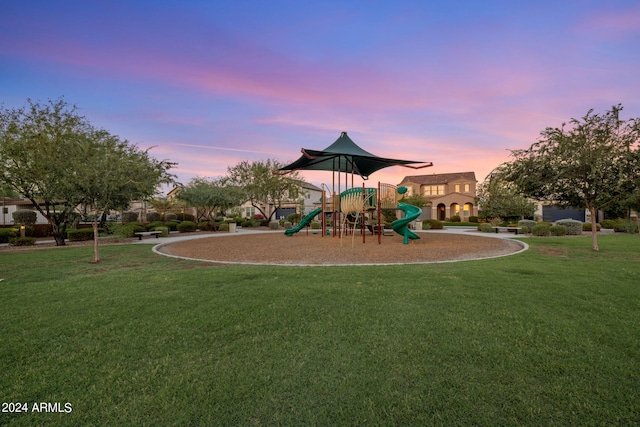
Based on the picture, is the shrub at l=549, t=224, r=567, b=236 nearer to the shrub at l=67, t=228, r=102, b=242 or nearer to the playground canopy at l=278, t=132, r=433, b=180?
the playground canopy at l=278, t=132, r=433, b=180

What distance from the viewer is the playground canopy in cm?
1542

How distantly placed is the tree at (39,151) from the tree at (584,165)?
19.5 meters

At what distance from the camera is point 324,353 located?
323 cm

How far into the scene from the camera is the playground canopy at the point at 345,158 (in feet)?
50.6

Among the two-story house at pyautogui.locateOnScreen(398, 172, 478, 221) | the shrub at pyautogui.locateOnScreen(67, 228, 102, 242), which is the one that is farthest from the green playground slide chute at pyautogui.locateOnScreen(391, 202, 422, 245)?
the two-story house at pyautogui.locateOnScreen(398, 172, 478, 221)

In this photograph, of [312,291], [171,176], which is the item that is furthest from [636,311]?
[171,176]

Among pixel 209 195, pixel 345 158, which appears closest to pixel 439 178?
pixel 345 158

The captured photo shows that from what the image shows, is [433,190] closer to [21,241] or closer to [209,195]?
[209,195]

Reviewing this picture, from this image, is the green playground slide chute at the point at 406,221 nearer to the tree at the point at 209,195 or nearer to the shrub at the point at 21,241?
the shrub at the point at 21,241

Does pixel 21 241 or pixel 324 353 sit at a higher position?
pixel 21 241

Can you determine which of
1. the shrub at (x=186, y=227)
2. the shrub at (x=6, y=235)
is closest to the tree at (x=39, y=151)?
the shrub at (x=6, y=235)

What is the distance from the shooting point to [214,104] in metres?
17.7

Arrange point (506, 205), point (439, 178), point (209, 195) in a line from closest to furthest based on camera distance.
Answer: point (209, 195) → point (506, 205) → point (439, 178)

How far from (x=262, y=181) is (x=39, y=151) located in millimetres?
20241
